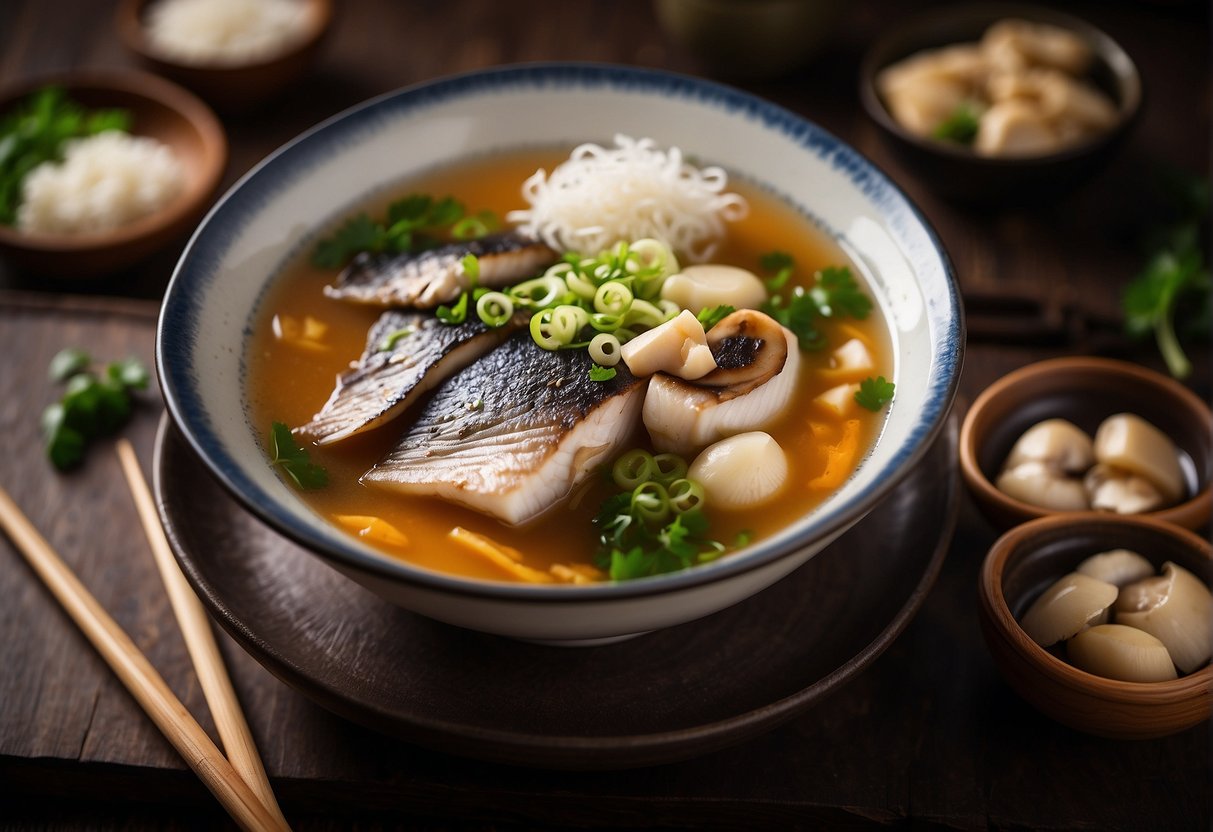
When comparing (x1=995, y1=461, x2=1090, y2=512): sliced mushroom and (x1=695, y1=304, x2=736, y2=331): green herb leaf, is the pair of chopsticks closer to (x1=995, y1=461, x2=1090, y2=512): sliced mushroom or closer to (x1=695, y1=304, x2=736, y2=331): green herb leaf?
(x1=695, y1=304, x2=736, y2=331): green herb leaf

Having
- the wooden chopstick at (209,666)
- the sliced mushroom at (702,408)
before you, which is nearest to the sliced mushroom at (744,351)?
the sliced mushroom at (702,408)

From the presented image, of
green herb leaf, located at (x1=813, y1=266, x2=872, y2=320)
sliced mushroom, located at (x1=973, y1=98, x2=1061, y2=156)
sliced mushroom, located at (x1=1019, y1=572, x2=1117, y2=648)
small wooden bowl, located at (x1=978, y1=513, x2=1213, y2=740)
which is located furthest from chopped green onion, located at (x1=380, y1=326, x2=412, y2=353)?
sliced mushroom, located at (x1=973, y1=98, x2=1061, y2=156)

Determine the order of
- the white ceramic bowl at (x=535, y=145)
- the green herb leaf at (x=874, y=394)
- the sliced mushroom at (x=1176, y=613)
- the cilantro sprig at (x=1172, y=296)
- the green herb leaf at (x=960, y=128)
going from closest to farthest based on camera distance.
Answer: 1. the white ceramic bowl at (x=535, y=145)
2. the sliced mushroom at (x=1176, y=613)
3. the green herb leaf at (x=874, y=394)
4. the cilantro sprig at (x=1172, y=296)
5. the green herb leaf at (x=960, y=128)

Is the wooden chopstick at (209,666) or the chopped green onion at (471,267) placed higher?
the chopped green onion at (471,267)

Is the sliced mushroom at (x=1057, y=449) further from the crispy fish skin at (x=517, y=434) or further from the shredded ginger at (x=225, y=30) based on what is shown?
the shredded ginger at (x=225, y=30)

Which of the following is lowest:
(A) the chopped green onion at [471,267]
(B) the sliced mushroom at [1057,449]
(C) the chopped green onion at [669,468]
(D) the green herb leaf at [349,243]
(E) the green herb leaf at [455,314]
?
(B) the sliced mushroom at [1057,449]

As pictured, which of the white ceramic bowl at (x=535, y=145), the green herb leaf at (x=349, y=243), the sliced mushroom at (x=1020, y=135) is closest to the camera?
the white ceramic bowl at (x=535, y=145)
